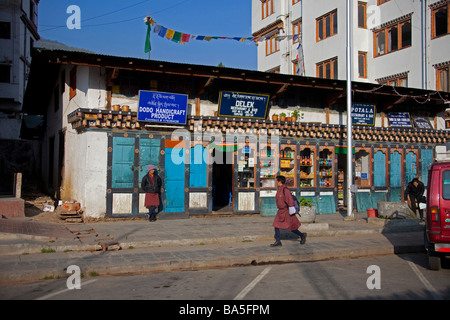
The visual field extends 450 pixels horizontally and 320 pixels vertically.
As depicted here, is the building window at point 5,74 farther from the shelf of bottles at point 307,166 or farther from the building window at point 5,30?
the shelf of bottles at point 307,166

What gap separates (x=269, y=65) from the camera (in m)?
34.4

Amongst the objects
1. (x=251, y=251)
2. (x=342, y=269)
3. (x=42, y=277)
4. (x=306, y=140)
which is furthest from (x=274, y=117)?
(x=42, y=277)

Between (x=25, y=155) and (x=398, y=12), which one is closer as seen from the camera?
(x=398, y=12)

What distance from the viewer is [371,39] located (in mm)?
28328

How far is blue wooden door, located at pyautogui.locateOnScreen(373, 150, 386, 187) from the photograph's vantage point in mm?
18703

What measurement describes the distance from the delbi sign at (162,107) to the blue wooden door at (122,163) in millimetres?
1028

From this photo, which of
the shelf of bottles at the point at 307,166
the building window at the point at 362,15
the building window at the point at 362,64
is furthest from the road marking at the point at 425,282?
the building window at the point at 362,15

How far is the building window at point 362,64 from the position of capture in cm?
2830

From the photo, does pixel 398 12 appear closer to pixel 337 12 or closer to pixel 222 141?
pixel 337 12

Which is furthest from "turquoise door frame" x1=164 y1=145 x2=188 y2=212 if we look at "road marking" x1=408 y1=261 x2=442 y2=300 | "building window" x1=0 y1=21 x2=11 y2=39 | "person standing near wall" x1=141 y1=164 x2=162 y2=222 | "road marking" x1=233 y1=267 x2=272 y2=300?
"building window" x1=0 y1=21 x2=11 y2=39

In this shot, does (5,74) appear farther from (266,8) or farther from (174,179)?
(174,179)

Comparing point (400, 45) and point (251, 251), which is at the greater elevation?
point (400, 45)

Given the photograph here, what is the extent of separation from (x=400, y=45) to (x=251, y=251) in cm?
2192

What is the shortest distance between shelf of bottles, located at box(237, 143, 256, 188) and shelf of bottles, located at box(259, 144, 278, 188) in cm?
35
